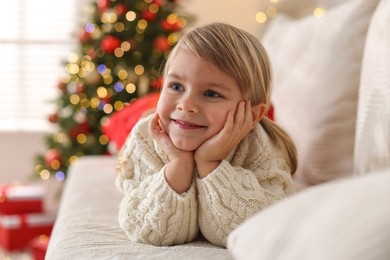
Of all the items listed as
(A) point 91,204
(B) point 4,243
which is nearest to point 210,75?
(A) point 91,204

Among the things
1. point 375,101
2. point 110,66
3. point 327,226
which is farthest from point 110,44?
point 327,226

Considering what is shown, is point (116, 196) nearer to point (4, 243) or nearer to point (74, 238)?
point (74, 238)

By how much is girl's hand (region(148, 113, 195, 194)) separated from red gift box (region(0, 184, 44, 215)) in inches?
92.0

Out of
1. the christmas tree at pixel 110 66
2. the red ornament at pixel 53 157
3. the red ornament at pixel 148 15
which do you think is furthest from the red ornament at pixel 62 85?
the red ornament at pixel 148 15

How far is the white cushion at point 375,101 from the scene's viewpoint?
5.16 feet

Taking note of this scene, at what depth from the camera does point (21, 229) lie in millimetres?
3340

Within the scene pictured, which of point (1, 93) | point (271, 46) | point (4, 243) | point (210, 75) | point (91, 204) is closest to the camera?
point (210, 75)

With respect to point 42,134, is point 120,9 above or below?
above

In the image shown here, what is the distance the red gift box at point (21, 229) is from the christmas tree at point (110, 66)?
1.22 feet

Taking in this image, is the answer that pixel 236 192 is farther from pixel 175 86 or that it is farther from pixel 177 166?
pixel 175 86

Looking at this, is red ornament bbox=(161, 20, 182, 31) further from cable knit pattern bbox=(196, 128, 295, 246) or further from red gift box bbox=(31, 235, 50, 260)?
cable knit pattern bbox=(196, 128, 295, 246)

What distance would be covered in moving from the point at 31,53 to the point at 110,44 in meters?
1.17

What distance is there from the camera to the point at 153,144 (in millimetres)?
1509

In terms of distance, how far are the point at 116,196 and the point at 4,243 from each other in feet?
5.27
